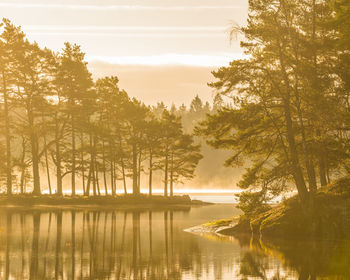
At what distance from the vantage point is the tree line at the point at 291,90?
3062 cm

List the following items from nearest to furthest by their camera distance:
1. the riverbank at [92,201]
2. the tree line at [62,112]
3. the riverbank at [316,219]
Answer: the riverbank at [316,219] → the riverbank at [92,201] → the tree line at [62,112]

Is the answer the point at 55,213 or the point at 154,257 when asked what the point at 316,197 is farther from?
the point at 55,213

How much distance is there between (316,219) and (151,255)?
10.5 metres

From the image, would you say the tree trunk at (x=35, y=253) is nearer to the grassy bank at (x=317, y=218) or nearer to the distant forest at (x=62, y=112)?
the grassy bank at (x=317, y=218)

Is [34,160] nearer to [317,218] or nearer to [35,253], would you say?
[317,218]

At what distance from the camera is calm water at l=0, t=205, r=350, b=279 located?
62.8 feet

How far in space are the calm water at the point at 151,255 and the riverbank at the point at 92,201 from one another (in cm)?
2077

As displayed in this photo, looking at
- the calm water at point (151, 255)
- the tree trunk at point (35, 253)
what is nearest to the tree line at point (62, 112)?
the tree trunk at point (35, 253)

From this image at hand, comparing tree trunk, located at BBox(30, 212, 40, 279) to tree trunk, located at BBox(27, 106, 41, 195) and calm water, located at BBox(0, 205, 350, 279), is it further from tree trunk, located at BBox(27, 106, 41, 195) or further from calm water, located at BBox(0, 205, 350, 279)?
tree trunk, located at BBox(27, 106, 41, 195)

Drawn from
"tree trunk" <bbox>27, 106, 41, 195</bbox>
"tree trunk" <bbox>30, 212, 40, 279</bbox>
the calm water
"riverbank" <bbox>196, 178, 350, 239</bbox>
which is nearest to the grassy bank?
"riverbank" <bbox>196, 178, 350, 239</bbox>

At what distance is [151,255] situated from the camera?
24.0 meters

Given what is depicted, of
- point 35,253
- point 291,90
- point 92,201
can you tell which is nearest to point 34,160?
point 92,201

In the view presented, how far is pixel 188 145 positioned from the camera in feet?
245

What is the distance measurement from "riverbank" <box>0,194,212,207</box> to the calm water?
68.1 feet
